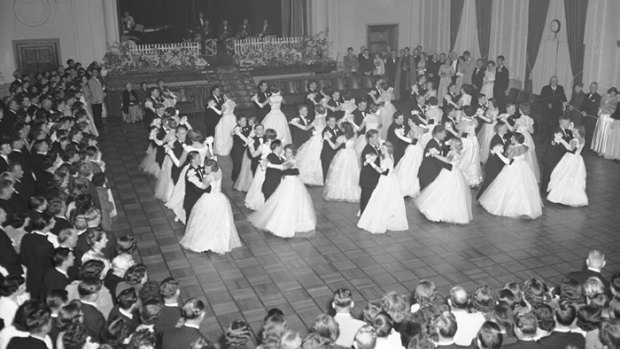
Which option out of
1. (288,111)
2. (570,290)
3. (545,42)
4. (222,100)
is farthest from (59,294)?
(545,42)

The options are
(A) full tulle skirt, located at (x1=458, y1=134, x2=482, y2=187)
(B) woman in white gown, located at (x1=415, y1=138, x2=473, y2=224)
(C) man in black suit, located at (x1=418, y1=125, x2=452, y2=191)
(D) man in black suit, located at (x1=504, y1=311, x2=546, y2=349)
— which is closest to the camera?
(D) man in black suit, located at (x1=504, y1=311, x2=546, y2=349)

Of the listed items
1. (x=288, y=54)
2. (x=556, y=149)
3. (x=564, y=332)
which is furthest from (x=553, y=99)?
(x=564, y=332)

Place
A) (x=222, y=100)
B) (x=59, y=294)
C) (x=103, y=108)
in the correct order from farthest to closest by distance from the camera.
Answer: (x=103, y=108) → (x=222, y=100) → (x=59, y=294)

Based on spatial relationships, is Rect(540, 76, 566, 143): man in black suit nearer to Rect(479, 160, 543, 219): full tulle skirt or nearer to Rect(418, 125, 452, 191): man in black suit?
Rect(479, 160, 543, 219): full tulle skirt

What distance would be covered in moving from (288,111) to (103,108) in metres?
5.32

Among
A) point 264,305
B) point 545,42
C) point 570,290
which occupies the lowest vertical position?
point 264,305

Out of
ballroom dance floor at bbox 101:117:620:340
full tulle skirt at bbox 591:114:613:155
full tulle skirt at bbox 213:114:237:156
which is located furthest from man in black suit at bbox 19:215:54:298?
full tulle skirt at bbox 591:114:613:155

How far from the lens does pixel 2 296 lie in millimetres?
5926

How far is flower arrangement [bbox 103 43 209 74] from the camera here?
20094mm

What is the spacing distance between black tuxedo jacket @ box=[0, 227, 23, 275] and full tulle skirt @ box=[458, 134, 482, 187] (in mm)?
8268

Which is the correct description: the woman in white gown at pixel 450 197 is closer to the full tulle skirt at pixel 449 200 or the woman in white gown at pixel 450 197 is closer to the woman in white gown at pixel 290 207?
the full tulle skirt at pixel 449 200

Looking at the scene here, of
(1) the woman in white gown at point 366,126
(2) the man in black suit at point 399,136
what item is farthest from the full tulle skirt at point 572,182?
(1) the woman in white gown at point 366,126

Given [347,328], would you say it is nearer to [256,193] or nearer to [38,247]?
[38,247]

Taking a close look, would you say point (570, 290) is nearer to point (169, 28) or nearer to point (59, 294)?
point (59, 294)
